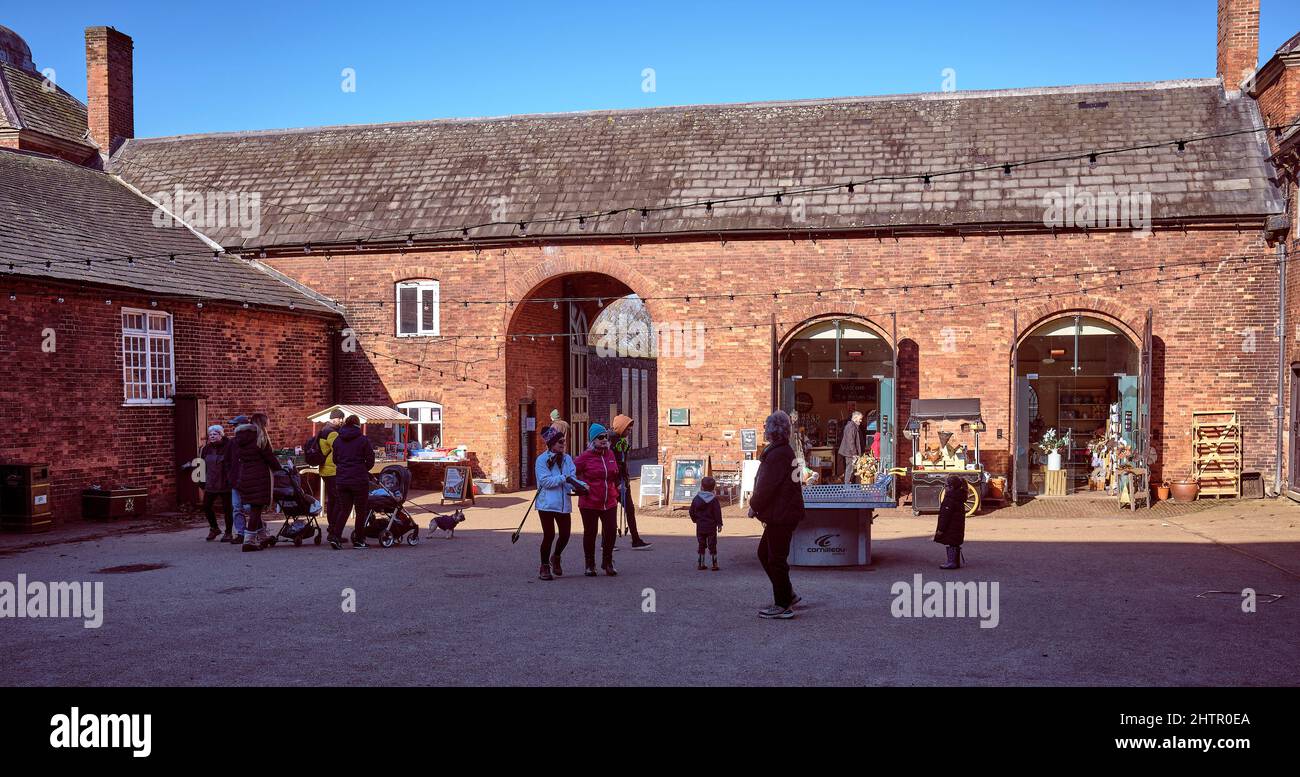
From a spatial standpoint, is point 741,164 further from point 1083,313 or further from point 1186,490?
point 1186,490

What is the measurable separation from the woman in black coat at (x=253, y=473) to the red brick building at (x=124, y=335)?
15.4 feet

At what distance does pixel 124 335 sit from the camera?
17406 millimetres

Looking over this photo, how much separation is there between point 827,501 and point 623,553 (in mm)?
3171

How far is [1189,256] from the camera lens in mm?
19047

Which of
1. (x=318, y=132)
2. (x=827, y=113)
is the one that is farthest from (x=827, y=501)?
(x=318, y=132)

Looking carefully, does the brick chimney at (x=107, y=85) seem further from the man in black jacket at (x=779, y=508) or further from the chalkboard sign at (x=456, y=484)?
the man in black jacket at (x=779, y=508)

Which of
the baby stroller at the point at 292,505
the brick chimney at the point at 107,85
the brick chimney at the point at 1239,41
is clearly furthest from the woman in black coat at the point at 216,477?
the brick chimney at the point at 1239,41

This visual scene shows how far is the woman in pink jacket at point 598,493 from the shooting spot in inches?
428

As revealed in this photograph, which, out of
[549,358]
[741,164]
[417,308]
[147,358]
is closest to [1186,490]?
[741,164]

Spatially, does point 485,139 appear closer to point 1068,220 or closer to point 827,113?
point 827,113

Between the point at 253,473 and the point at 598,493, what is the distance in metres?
5.24

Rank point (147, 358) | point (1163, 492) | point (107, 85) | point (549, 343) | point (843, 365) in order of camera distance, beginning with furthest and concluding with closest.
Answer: point (107, 85), point (549, 343), point (843, 365), point (1163, 492), point (147, 358)

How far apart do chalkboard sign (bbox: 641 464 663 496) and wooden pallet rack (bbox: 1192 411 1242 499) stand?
1006 centimetres

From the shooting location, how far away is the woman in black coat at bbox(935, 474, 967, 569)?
1142 cm
